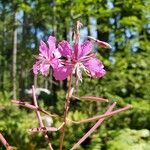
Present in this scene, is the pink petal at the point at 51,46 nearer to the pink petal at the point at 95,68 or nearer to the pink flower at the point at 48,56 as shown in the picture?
the pink flower at the point at 48,56

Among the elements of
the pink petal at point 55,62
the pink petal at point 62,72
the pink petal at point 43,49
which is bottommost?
the pink petal at point 62,72

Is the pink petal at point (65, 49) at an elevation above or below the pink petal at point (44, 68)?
above

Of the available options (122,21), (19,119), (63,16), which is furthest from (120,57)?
(19,119)

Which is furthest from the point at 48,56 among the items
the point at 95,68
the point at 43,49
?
the point at 95,68

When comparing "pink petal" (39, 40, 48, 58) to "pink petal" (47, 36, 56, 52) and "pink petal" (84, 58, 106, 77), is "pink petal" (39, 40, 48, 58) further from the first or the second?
"pink petal" (84, 58, 106, 77)

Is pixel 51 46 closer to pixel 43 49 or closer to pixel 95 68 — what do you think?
pixel 43 49

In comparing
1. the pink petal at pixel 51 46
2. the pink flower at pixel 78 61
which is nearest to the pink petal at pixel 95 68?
the pink flower at pixel 78 61
